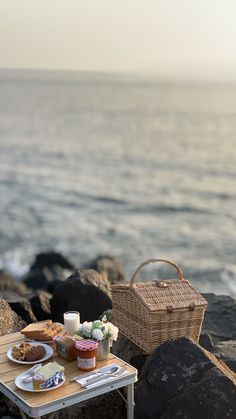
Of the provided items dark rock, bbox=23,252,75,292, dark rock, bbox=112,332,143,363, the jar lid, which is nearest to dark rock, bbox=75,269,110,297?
dark rock, bbox=112,332,143,363

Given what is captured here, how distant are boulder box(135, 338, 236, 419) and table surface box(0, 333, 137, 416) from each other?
632 mm

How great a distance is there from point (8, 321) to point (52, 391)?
218cm

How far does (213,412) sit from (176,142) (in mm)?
55629

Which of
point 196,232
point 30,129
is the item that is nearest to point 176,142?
point 30,129

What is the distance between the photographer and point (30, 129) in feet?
208

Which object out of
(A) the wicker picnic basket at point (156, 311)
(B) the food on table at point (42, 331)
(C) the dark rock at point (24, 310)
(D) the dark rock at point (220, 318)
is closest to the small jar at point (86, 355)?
(B) the food on table at point (42, 331)

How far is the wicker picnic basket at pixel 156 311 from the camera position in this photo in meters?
6.72

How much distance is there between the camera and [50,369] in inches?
208

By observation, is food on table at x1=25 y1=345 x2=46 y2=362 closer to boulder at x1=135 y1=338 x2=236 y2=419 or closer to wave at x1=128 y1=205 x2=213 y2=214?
boulder at x1=135 y1=338 x2=236 y2=419

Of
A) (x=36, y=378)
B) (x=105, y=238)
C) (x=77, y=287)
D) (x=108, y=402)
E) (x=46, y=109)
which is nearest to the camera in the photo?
(x=36, y=378)

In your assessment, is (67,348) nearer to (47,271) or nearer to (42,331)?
(42,331)

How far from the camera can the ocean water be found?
25.1 metres

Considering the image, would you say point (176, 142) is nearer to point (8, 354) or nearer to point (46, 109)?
point (46, 109)

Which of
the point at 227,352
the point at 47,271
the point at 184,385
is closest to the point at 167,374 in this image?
the point at 184,385
